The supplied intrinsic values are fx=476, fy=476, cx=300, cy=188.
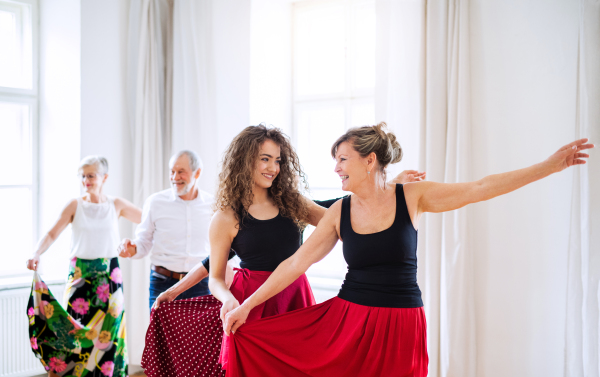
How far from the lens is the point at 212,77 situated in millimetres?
4113

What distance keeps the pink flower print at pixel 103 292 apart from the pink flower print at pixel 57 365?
19.0 inches

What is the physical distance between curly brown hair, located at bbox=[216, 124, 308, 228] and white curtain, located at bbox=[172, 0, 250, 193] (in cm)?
196

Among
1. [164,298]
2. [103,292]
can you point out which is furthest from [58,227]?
[164,298]

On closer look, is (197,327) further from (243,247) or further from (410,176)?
(410,176)

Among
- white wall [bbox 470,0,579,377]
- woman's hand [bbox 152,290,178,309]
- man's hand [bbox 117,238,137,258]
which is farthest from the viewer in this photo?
man's hand [bbox 117,238,137,258]

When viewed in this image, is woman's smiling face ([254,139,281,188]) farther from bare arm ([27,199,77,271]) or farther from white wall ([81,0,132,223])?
white wall ([81,0,132,223])

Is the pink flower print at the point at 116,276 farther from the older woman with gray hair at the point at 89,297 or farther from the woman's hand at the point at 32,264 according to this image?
the woman's hand at the point at 32,264

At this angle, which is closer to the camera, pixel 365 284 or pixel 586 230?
pixel 365 284

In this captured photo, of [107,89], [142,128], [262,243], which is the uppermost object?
[107,89]

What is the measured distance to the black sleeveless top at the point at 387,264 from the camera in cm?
173

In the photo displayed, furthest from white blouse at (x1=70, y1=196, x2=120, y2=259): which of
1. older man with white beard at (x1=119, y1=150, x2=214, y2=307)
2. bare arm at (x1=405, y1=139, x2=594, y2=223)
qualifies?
bare arm at (x1=405, y1=139, x2=594, y2=223)

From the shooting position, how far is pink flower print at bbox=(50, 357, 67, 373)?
10.8ft

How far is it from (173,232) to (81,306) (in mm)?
899

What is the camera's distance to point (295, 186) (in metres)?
2.21
